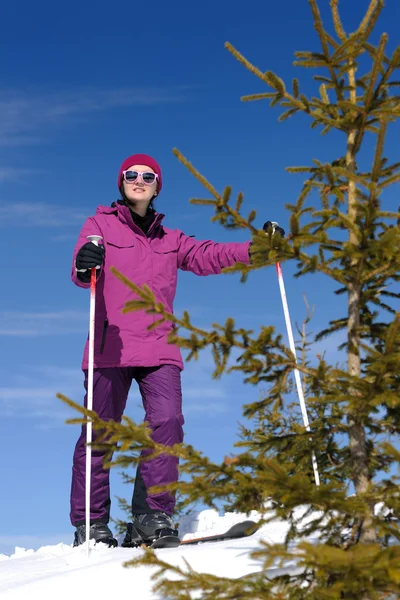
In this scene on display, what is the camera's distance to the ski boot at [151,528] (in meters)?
6.42

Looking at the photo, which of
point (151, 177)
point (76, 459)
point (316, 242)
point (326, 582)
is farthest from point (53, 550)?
point (316, 242)

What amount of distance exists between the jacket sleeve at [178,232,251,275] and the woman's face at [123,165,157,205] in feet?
2.00

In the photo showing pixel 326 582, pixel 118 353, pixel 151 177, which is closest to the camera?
pixel 326 582

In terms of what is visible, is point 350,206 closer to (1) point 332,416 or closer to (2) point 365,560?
(1) point 332,416

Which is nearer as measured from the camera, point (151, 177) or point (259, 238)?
point (259, 238)

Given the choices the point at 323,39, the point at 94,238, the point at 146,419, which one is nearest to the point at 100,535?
the point at 146,419

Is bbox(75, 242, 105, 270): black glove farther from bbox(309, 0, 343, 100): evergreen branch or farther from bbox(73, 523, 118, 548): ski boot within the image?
bbox(309, 0, 343, 100): evergreen branch

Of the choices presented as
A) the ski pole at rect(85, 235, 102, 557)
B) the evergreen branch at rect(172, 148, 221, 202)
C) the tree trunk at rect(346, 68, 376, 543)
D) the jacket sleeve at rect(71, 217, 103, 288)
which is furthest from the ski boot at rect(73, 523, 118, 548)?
the evergreen branch at rect(172, 148, 221, 202)

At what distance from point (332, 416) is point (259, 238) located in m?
1.17

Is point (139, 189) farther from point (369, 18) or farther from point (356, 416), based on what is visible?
point (356, 416)

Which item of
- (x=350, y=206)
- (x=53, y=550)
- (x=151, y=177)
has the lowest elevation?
(x=53, y=550)

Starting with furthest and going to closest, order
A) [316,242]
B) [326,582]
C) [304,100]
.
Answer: [304,100]
[316,242]
[326,582]

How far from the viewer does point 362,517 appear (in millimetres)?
3693

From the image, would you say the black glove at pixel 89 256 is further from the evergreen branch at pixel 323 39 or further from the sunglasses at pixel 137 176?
the evergreen branch at pixel 323 39
